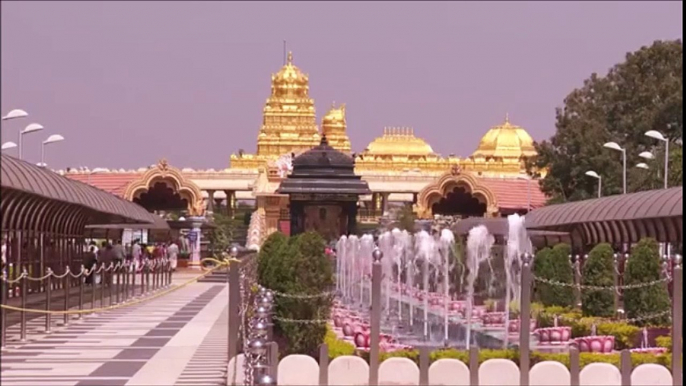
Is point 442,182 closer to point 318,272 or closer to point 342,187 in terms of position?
point 342,187

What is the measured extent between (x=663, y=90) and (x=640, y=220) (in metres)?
31.5

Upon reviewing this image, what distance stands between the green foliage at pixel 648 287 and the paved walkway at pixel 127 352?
6.20m

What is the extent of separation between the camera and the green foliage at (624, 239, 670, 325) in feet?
70.8

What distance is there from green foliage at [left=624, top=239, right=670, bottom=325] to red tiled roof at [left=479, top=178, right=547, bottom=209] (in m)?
51.3

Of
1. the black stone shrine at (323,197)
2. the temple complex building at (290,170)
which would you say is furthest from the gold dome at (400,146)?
the black stone shrine at (323,197)

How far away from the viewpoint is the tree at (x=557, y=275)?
28.9 metres

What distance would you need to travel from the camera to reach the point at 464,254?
39.7 meters

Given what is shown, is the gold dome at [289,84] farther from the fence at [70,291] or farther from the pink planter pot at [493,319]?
the pink planter pot at [493,319]

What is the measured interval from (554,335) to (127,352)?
243 inches

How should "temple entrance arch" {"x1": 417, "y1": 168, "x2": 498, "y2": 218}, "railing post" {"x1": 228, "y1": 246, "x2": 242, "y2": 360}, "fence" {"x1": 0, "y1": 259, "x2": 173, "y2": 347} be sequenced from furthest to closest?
"temple entrance arch" {"x1": 417, "y1": 168, "x2": 498, "y2": 218}, "fence" {"x1": 0, "y1": 259, "x2": 173, "y2": 347}, "railing post" {"x1": 228, "y1": 246, "x2": 242, "y2": 360}

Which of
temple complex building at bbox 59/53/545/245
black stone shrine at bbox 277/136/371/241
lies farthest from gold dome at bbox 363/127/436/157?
black stone shrine at bbox 277/136/371/241

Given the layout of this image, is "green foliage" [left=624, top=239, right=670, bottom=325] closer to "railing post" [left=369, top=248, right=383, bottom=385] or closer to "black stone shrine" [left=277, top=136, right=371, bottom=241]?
"railing post" [left=369, top=248, right=383, bottom=385]

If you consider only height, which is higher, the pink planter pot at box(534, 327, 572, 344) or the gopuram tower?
the gopuram tower

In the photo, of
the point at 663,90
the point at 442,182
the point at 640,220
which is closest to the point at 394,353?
the point at 640,220
